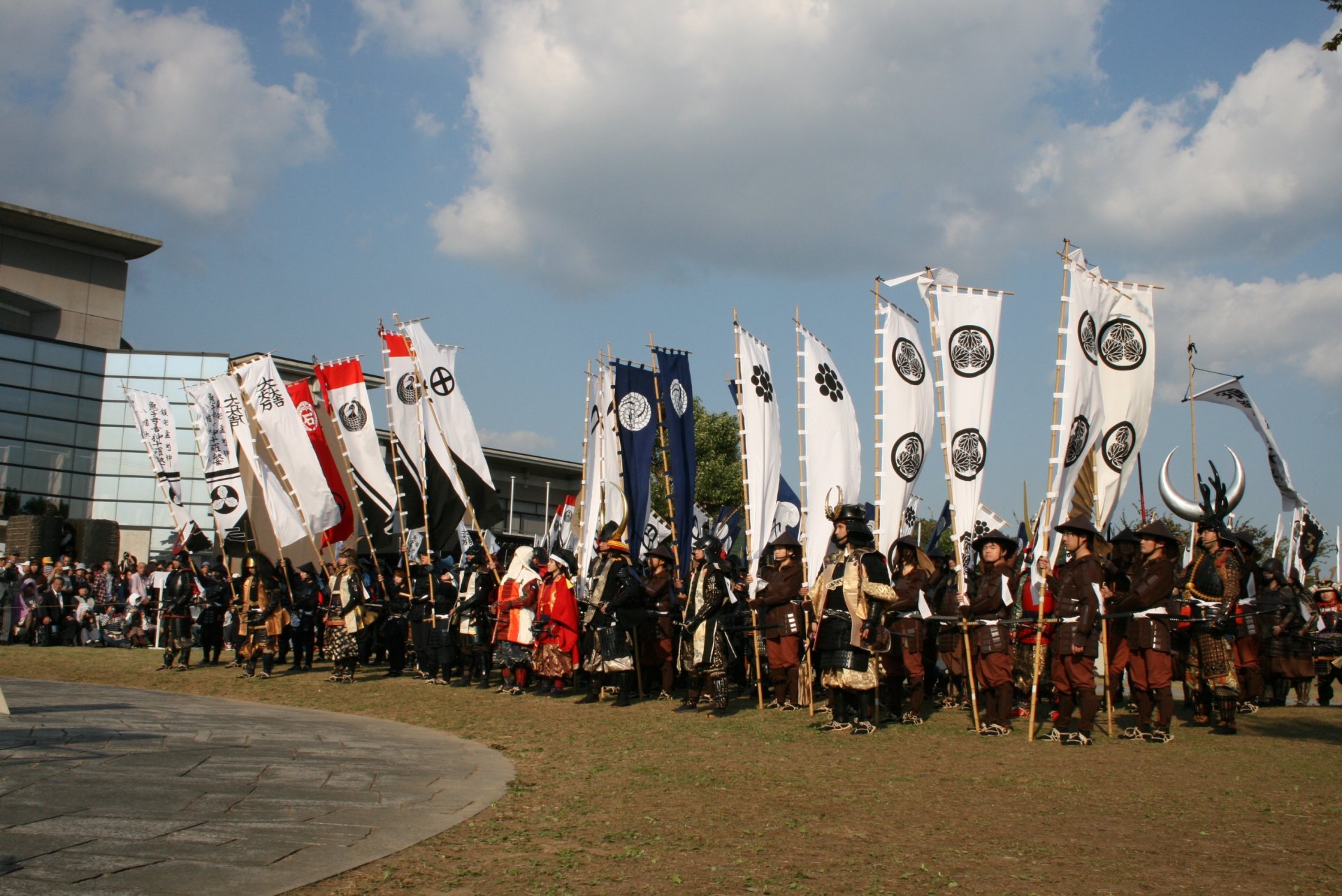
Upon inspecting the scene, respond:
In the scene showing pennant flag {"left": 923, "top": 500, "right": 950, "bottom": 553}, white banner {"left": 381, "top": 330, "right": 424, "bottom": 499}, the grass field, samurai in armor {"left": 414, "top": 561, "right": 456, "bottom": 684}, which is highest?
white banner {"left": 381, "top": 330, "right": 424, "bottom": 499}

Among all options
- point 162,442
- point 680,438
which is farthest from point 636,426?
point 162,442

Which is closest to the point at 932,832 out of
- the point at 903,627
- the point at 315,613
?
the point at 903,627

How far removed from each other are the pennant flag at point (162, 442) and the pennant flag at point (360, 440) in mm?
3302

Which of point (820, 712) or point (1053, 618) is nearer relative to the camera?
point (1053, 618)

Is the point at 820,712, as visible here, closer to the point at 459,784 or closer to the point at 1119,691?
the point at 1119,691

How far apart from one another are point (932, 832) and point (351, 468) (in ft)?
52.9

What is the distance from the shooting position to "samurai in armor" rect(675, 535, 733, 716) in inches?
487

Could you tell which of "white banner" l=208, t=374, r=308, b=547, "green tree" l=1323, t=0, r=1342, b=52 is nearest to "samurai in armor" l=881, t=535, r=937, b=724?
"green tree" l=1323, t=0, r=1342, b=52

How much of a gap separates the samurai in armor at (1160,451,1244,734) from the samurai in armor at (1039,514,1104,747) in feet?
5.27

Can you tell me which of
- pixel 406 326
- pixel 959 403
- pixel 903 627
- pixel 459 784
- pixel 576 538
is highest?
pixel 406 326

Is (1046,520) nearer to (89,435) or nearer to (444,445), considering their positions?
(444,445)

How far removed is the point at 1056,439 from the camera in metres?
11.3

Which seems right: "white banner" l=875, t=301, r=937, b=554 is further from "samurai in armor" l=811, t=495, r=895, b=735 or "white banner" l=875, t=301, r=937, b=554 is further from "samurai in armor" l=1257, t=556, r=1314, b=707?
"samurai in armor" l=1257, t=556, r=1314, b=707

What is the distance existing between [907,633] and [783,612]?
1.48 meters
